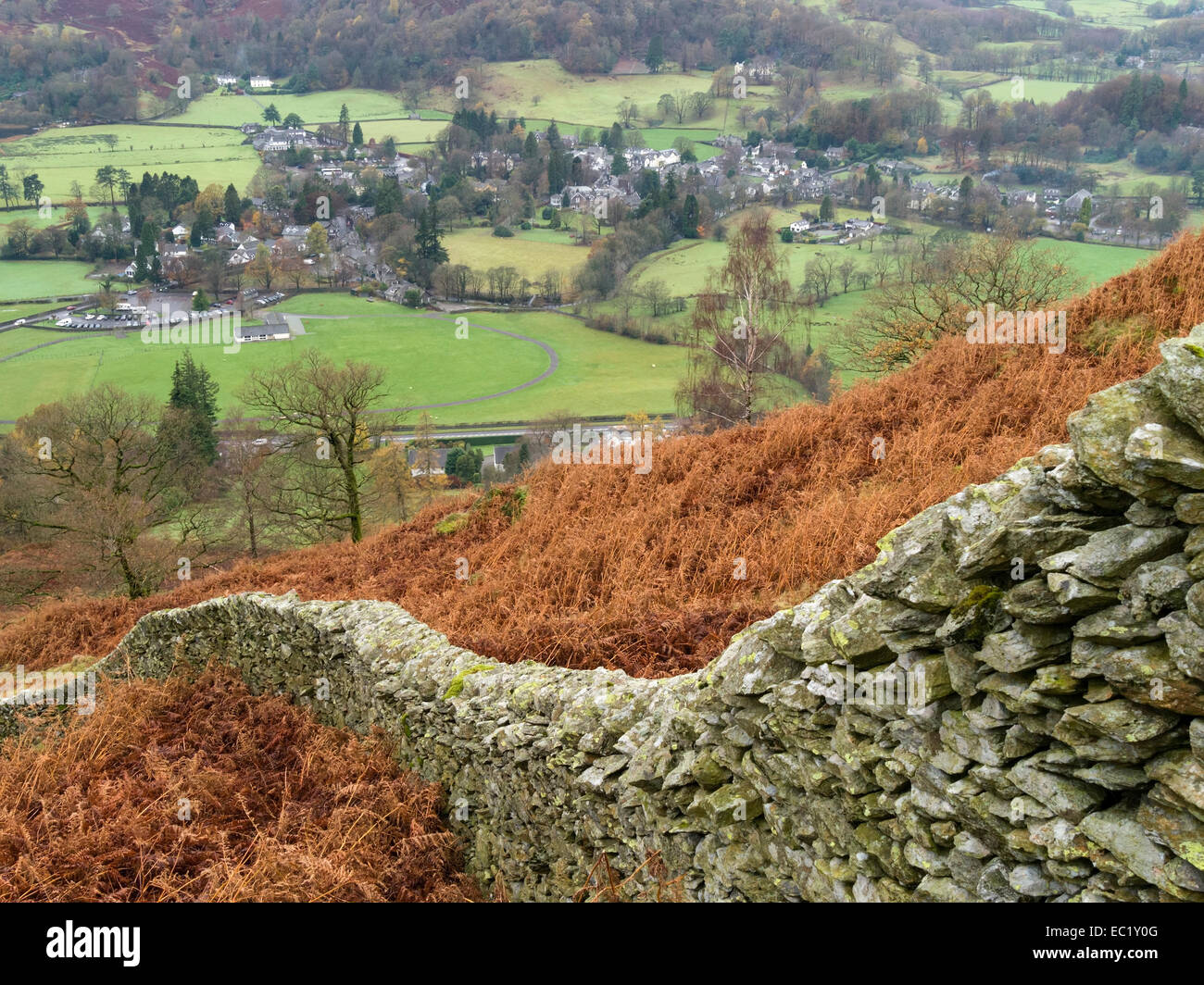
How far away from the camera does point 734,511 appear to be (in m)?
11.8

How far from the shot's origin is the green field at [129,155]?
5758 inches

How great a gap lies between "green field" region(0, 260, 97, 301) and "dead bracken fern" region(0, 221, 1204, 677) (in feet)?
379

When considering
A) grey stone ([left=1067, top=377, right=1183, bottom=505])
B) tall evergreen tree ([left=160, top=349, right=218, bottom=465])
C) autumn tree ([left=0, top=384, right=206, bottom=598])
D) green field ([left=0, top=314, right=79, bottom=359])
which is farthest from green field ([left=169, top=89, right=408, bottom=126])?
grey stone ([left=1067, top=377, right=1183, bottom=505])

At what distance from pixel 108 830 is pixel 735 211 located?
122 metres

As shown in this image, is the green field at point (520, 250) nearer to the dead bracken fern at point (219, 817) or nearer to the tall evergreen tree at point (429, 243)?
the tall evergreen tree at point (429, 243)

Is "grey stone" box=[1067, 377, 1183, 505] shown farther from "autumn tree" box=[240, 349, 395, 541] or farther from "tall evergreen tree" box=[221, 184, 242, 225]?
"tall evergreen tree" box=[221, 184, 242, 225]

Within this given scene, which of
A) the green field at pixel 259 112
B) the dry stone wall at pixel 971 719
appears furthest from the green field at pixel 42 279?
the dry stone wall at pixel 971 719

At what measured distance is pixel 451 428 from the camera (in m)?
75.9

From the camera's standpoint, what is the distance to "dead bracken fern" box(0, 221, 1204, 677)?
9.38 metres

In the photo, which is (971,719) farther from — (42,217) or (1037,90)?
(1037,90)

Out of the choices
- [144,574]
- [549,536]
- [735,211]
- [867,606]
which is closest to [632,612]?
[549,536]

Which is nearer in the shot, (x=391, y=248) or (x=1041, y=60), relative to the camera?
(x=391, y=248)

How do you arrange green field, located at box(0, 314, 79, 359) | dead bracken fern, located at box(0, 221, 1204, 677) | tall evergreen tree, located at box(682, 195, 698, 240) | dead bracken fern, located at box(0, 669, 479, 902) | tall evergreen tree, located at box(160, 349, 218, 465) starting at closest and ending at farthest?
1. dead bracken fern, located at box(0, 669, 479, 902)
2. dead bracken fern, located at box(0, 221, 1204, 677)
3. tall evergreen tree, located at box(160, 349, 218, 465)
4. green field, located at box(0, 314, 79, 359)
5. tall evergreen tree, located at box(682, 195, 698, 240)

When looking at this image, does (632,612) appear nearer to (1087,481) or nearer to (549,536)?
(549,536)
